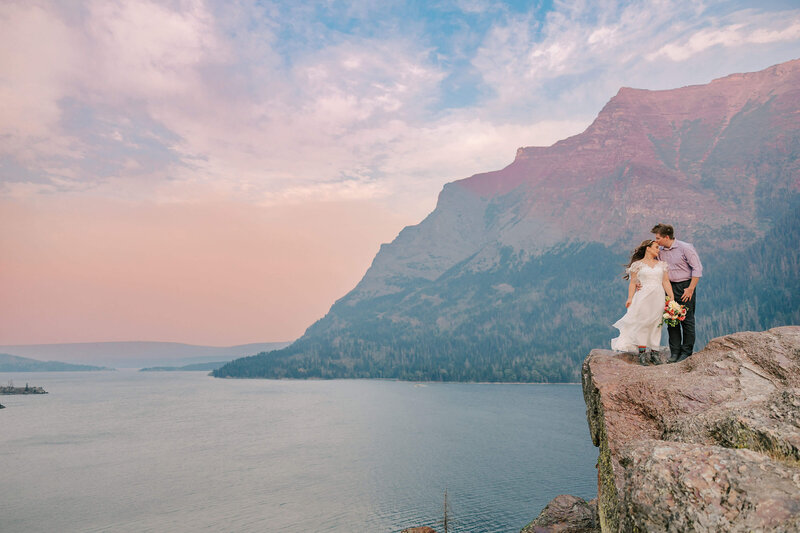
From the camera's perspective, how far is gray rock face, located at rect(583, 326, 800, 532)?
4.96 metres

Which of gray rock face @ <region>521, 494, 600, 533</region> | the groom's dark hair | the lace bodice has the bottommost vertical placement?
gray rock face @ <region>521, 494, 600, 533</region>

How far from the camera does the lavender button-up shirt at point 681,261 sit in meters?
15.3

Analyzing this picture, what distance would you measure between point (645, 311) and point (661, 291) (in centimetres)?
85

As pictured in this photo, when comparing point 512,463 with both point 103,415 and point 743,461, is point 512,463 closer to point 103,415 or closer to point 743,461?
point 743,461

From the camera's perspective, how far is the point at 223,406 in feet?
600

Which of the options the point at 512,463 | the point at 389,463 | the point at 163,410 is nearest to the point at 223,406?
the point at 163,410

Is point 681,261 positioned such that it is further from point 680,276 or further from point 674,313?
point 674,313

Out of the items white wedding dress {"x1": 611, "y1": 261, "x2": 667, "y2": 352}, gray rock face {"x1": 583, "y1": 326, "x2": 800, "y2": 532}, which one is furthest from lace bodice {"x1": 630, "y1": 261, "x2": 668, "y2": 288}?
gray rock face {"x1": 583, "y1": 326, "x2": 800, "y2": 532}

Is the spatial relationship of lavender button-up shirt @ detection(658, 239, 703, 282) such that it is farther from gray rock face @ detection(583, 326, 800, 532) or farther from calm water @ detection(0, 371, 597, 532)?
calm water @ detection(0, 371, 597, 532)

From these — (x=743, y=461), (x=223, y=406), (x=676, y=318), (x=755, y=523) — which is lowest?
(x=223, y=406)

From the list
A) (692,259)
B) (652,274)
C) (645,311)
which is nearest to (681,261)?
(692,259)

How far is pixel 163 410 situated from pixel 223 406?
21.0m

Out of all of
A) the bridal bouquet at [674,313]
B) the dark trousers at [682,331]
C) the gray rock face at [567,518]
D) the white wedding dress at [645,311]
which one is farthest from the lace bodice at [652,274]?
the gray rock face at [567,518]

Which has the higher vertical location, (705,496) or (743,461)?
(743,461)
